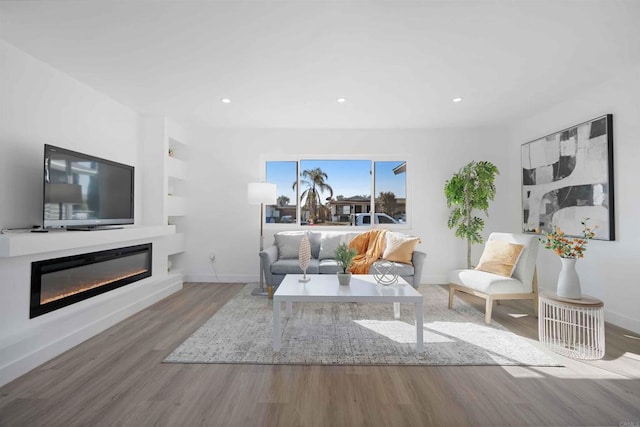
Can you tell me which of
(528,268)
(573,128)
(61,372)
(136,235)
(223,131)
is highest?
(223,131)

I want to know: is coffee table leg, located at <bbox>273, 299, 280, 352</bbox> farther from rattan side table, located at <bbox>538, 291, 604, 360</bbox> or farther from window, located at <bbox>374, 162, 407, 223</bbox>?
window, located at <bbox>374, 162, 407, 223</bbox>

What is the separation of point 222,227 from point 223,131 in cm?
154

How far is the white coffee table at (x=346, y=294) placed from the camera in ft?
8.04

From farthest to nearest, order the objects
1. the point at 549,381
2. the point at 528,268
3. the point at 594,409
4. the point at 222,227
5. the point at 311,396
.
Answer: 1. the point at 222,227
2. the point at 528,268
3. the point at 549,381
4. the point at 311,396
5. the point at 594,409

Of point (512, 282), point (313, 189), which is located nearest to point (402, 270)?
point (512, 282)

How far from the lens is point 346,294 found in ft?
8.28

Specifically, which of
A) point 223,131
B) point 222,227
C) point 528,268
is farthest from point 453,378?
point 223,131

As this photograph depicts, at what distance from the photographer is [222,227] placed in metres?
4.91

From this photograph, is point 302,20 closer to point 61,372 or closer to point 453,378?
point 453,378

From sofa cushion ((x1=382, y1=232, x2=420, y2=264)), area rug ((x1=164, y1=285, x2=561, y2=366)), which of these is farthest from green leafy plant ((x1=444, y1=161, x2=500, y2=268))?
area rug ((x1=164, y1=285, x2=561, y2=366))

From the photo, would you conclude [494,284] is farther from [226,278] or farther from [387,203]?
[226,278]

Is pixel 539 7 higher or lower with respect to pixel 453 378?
higher

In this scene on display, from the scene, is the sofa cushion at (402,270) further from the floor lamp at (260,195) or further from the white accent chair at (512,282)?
the floor lamp at (260,195)

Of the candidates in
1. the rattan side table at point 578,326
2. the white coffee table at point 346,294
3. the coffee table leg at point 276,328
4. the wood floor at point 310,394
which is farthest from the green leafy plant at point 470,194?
the coffee table leg at point 276,328
